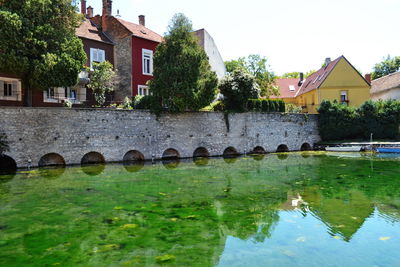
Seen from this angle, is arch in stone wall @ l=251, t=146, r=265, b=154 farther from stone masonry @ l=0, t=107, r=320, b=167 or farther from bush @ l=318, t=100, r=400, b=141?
bush @ l=318, t=100, r=400, b=141

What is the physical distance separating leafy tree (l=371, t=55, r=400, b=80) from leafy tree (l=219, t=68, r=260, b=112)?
138 feet

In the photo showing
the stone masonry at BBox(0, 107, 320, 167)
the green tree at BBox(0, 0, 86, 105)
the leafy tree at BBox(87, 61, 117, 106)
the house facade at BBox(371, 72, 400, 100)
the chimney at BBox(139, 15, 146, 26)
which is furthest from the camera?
the house facade at BBox(371, 72, 400, 100)

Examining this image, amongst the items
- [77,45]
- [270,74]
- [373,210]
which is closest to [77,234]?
[373,210]

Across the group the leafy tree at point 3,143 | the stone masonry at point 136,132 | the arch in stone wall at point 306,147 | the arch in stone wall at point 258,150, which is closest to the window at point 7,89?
the stone masonry at point 136,132

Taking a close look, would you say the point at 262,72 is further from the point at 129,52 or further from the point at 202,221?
the point at 202,221

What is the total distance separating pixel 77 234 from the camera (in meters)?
7.57

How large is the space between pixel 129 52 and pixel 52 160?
42.8ft

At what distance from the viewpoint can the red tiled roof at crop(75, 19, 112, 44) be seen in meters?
27.6

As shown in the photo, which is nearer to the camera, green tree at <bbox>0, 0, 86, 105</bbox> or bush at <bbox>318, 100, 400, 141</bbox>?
green tree at <bbox>0, 0, 86, 105</bbox>

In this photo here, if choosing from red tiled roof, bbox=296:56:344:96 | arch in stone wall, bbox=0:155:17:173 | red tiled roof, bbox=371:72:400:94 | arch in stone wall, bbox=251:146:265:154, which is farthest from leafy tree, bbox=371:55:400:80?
arch in stone wall, bbox=0:155:17:173

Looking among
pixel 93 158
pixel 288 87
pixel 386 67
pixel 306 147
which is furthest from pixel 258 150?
pixel 386 67

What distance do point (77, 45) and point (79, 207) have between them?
13866 mm

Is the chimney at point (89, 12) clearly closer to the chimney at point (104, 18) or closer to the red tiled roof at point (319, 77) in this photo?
the chimney at point (104, 18)

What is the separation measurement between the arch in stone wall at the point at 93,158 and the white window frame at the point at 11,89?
22.4 feet
